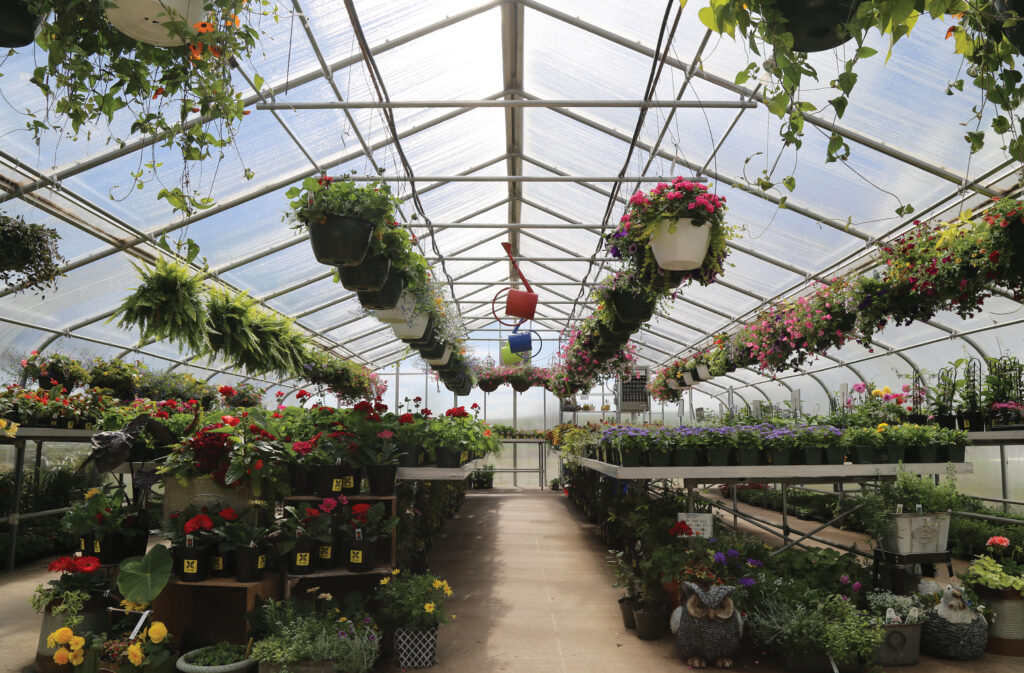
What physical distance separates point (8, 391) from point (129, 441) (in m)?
2.85

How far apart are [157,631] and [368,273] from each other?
2.16 metres

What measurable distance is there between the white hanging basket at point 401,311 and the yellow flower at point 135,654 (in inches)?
97.6

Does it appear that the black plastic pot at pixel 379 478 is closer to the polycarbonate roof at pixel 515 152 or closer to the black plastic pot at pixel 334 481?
the black plastic pot at pixel 334 481

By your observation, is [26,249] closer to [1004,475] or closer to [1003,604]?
[1003,604]

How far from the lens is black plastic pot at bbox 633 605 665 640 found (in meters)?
4.53

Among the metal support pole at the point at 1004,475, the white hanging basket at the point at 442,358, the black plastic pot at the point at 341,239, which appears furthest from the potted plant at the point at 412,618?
the metal support pole at the point at 1004,475

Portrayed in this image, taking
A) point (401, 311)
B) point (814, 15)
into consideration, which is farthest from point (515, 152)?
point (814, 15)

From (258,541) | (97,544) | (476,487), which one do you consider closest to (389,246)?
(258,541)

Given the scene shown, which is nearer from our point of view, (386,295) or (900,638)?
(900,638)

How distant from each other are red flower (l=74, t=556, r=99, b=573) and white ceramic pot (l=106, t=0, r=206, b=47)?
3.12m

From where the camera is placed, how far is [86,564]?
3.68 metres

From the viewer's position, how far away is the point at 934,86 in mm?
4852

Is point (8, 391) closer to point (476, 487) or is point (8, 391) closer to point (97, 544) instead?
point (97, 544)

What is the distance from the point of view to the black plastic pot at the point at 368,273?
13.0 feet
